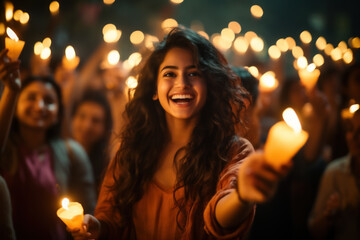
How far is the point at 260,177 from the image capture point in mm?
1033

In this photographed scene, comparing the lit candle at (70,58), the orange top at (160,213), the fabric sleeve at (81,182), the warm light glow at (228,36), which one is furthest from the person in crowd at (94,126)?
the warm light glow at (228,36)

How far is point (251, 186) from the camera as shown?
1063 mm

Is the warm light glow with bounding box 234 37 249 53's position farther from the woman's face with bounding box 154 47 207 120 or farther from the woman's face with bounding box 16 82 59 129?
the woman's face with bounding box 154 47 207 120

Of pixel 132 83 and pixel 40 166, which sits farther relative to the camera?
pixel 132 83

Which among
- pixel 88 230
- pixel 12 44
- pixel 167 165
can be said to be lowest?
pixel 88 230

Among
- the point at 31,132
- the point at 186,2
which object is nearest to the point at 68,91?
the point at 31,132

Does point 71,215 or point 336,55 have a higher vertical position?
point 336,55

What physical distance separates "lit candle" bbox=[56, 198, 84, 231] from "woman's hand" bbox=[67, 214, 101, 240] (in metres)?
0.03

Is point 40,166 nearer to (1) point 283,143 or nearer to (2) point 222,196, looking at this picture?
(2) point 222,196

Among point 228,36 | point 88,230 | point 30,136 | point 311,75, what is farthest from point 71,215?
point 228,36

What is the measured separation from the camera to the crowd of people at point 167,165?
1540 mm

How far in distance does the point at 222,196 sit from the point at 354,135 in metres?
1.36

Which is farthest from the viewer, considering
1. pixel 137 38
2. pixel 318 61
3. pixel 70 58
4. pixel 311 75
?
pixel 137 38

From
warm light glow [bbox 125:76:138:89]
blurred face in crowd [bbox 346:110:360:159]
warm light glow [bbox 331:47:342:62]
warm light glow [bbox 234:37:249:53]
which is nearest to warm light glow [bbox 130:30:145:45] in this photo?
warm light glow [bbox 234:37:249:53]
